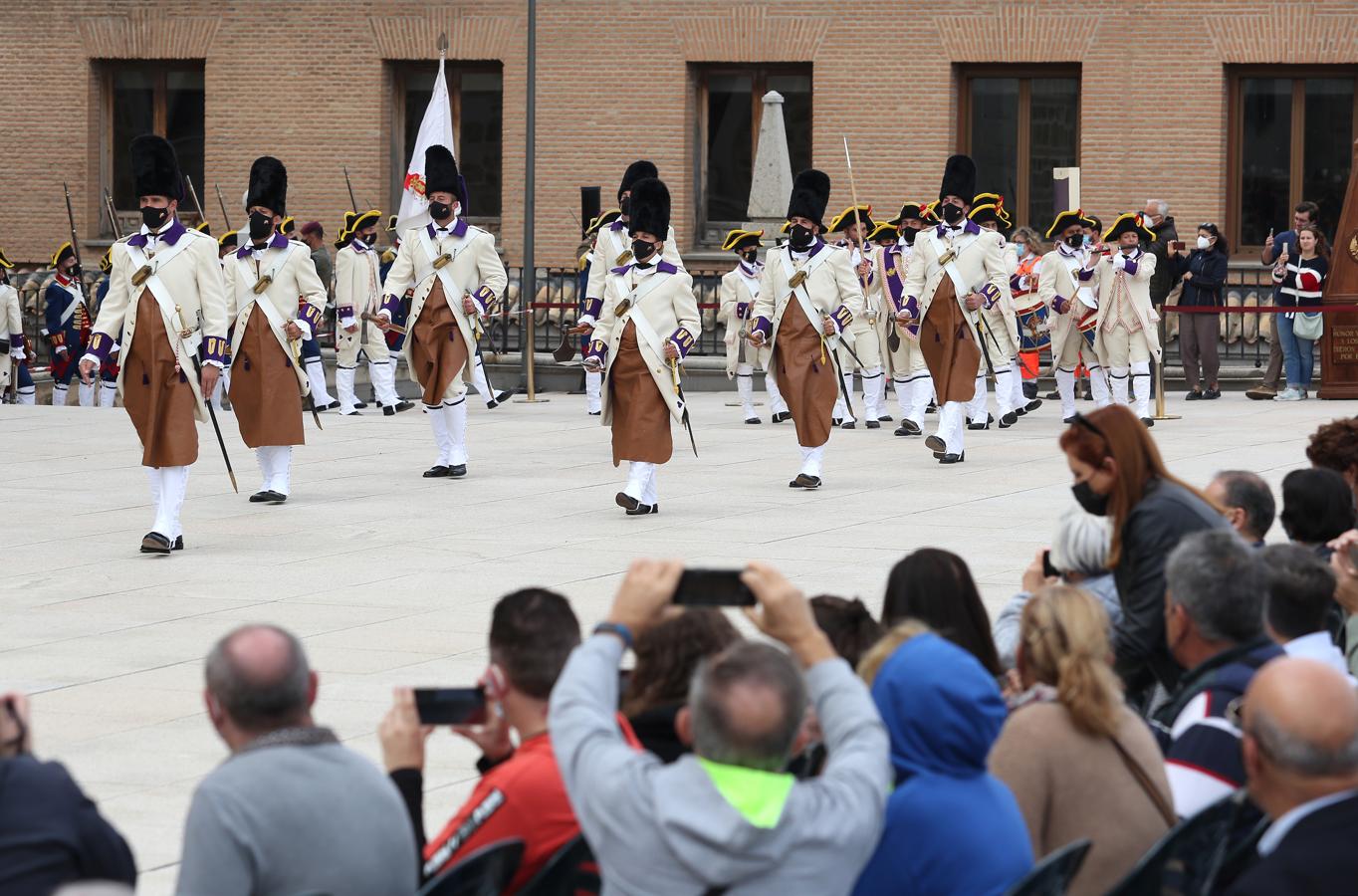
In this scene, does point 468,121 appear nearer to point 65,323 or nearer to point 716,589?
point 65,323

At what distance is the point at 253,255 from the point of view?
532 inches

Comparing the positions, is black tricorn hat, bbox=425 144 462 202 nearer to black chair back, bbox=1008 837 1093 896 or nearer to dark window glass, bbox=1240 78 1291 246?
black chair back, bbox=1008 837 1093 896

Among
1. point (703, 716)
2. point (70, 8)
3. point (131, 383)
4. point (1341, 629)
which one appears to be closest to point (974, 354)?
point (131, 383)

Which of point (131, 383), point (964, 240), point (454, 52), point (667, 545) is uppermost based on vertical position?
point (454, 52)

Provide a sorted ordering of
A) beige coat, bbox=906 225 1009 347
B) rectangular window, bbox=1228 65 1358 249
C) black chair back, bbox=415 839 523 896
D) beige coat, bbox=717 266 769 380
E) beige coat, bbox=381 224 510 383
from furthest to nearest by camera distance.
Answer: rectangular window, bbox=1228 65 1358 249 < beige coat, bbox=717 266 769 380 < beige coat, bbox=906 225 1009 347 < beige coat, bbox=381 224 510 383 < black chair back, bbox=415 839 523 896

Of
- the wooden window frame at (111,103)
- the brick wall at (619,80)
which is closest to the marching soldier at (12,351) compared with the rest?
the brick wall at (619,80)

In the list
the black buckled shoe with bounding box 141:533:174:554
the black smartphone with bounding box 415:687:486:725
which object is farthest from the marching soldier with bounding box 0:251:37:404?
the black smartphone with bounding box 415:687:486:725

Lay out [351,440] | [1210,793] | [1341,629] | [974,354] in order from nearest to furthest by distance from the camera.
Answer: [1210,793]
[1341,629]
[974,354]
[351,440]

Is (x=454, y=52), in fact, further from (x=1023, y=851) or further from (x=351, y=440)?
(x=1023, y=851)

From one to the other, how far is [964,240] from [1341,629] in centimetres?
1028

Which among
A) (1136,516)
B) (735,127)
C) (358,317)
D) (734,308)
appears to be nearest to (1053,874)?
(1136,516)

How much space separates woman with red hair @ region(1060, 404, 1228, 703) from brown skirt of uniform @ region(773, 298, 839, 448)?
7.87 m

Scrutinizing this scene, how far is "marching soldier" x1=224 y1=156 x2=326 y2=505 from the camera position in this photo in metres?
13.0

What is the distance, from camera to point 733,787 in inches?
140
